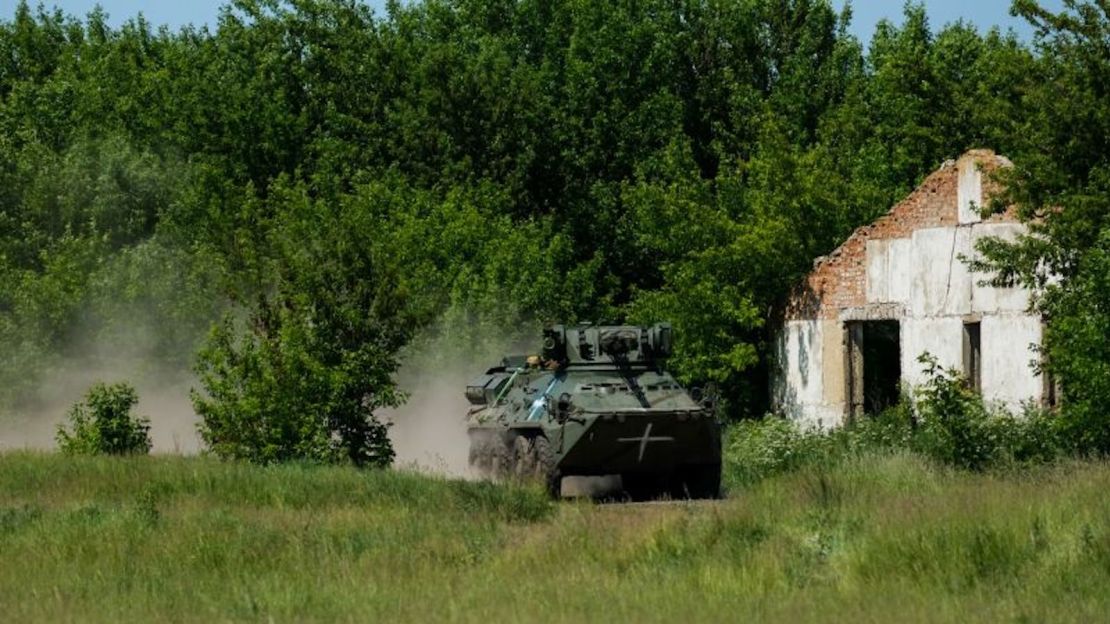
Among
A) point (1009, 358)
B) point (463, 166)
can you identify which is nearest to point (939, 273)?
point (1009, 358)

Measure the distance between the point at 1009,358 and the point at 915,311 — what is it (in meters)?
2.28

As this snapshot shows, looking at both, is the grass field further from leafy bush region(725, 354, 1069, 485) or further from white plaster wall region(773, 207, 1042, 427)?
white plaster wall region(773, 207, 1042, 427)

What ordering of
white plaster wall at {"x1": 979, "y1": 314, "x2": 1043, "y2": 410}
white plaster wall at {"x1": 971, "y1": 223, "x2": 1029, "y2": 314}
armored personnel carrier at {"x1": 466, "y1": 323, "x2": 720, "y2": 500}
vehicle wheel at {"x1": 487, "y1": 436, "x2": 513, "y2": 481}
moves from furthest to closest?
white plaster wall at {"x1": 971, "y1": 223, "x2": 1029, "y2": 314}, white plaster wall at {"x1": 979, "y1": 314, "x2": 1043, "y2": 410}, vehicle wheel at {"x1": 487, "y1": 436, "x2": 513, "y2": 481}, armored personnel carrier at {"x1": 466, "y1": 323, "x2": 720, "y2": 500}

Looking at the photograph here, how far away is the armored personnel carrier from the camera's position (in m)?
22.5

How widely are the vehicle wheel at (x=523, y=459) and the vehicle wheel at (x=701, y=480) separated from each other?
1872mm

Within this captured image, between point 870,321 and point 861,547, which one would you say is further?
point 870,321

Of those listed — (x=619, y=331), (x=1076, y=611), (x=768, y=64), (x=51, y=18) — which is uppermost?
(x=51, y=18)

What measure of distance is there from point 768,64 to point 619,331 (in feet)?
90.4

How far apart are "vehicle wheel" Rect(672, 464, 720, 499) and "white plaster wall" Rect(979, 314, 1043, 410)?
5.76m

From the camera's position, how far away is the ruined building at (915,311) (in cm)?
2742

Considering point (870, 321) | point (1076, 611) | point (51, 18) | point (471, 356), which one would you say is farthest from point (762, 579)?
point (51, 18)

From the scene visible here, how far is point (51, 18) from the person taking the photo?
62094 millimetres

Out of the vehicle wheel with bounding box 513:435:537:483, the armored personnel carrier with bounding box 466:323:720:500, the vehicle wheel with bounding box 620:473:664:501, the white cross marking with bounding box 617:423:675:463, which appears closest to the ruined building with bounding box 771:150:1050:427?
the armored personnel carrier with bounding box 466:323:720:500

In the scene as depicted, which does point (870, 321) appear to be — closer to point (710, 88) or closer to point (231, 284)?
point (231, 284)
